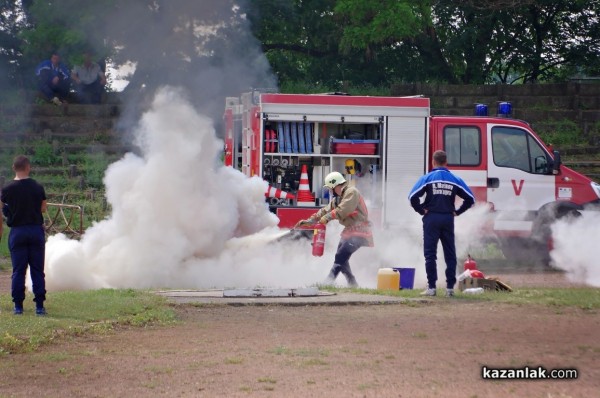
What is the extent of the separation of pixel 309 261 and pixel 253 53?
11514 mm

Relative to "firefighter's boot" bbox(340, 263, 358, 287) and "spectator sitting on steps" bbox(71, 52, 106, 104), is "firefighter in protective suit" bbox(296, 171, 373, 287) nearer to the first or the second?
"firefighter's boot" bbox(340, 263, 358, 287)

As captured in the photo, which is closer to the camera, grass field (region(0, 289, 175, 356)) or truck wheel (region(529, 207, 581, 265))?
grass field (region(0, 289, 175, 356))

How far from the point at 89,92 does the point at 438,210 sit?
59.8 ft

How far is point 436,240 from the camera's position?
1391cm

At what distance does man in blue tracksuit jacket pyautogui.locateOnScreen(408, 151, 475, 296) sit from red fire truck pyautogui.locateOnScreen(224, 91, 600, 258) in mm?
4363

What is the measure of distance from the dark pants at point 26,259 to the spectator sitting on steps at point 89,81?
55.4 feet

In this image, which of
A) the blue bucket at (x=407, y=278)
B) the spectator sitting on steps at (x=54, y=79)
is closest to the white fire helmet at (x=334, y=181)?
the blue bucket at (x=407, y=278)

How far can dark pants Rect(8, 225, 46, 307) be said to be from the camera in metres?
12.1

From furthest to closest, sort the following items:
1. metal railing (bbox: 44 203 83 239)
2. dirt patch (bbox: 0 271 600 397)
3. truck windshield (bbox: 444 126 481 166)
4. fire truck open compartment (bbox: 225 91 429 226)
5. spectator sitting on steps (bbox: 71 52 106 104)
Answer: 1. spectator sitting on steps (bbox: 71 52 106 104)
2. metal railing (bbox: 44 203 83 239)
3. truck windshield (bbox: 444 126 481 166)
4. fire truck open compartment (bbox: 225 91 429 226)
5. dirt patch (bbox: 0 271 600 397)

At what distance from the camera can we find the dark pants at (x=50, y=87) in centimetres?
2917

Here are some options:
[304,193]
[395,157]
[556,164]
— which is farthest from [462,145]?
[304,193]

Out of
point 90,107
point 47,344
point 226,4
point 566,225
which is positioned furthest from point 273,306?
point 90,107

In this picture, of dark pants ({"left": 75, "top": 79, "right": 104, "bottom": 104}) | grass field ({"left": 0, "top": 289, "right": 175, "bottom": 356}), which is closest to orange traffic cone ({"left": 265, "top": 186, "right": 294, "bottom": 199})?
grass field ({"left": 0, "top": 289, "right": 175, "bottom": 356})

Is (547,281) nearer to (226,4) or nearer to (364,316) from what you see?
(364,316)
